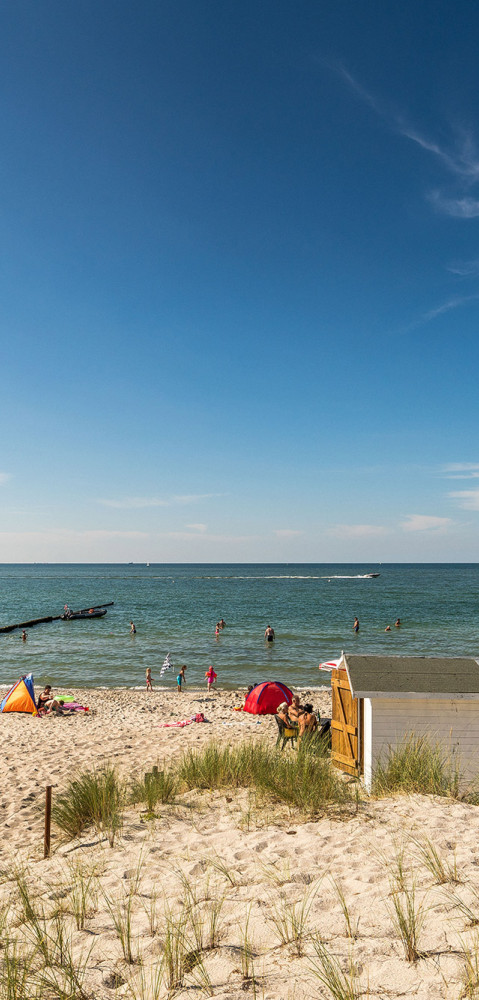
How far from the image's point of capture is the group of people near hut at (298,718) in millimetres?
11344

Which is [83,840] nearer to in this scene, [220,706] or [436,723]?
[436,723]

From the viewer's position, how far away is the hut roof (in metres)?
9.00

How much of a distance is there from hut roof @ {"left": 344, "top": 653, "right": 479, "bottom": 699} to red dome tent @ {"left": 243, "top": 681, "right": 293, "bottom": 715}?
9.17 metres

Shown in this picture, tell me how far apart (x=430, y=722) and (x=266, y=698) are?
10627 mm

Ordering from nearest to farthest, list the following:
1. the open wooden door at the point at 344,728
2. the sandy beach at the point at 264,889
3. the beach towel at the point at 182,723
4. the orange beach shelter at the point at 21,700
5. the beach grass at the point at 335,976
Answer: the beach grass at the point at 335,976 → the sandy beach at the point at 264,889 → the open wooden door at the point at 344,728 → the beach towel at the point at 182,723 → the orange beach shelter at the point at 21,700

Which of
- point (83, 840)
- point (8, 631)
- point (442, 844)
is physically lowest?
point (8, 631)

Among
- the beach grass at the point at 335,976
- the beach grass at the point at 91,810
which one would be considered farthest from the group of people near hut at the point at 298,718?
the beach grass at the point at 335,976

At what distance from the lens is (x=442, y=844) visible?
5.52 meters

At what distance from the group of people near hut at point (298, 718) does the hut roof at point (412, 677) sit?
188 centimetres

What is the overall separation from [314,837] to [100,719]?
1410 centimetres

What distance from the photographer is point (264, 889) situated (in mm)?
4789

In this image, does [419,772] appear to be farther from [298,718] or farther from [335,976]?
[335,976]

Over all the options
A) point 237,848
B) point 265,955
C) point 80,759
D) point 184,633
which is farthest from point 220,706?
point 184,633

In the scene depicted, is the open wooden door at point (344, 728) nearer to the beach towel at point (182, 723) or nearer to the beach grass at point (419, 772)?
the beach grass at point (419, 772)
